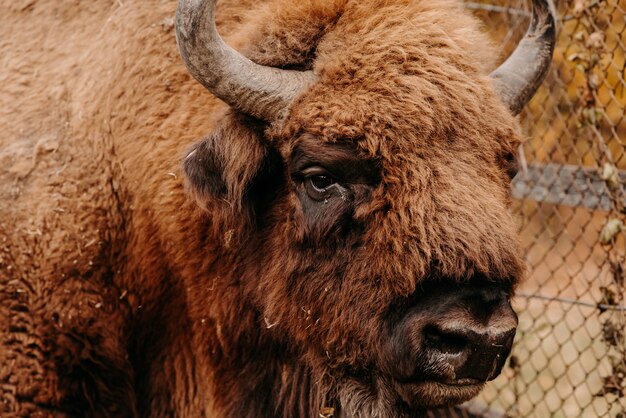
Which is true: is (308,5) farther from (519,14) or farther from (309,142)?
(519,14)

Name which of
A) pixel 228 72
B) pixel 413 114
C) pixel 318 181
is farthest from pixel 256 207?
pixel 413 114

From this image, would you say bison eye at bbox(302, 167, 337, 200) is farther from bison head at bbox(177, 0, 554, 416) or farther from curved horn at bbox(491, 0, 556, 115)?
curved horn at bbox(491, 0, 556, 115)

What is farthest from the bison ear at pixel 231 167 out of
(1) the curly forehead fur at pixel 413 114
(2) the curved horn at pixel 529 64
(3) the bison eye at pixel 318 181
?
(2) the curved horn at pixel 529 64

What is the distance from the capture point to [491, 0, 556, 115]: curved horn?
469 centimetres

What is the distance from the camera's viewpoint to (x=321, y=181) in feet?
13.4

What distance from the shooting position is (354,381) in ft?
14.3

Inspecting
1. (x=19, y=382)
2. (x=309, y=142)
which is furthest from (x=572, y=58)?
(x=19, y=382)

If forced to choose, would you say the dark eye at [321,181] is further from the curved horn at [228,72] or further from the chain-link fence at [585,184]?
the chain-link fence at [585,184]

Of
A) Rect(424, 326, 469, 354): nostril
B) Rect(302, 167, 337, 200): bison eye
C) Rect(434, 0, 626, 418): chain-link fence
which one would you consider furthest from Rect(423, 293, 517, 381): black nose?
Rect(434, 0, 626, 418): chain-link fence

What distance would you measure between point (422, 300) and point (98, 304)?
2.13m

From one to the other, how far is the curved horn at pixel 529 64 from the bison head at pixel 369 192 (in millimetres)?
41

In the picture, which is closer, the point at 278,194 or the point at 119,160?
the point at 278,194

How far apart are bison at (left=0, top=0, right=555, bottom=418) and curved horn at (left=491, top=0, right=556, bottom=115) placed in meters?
0.01

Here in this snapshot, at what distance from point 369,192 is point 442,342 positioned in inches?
30.7
